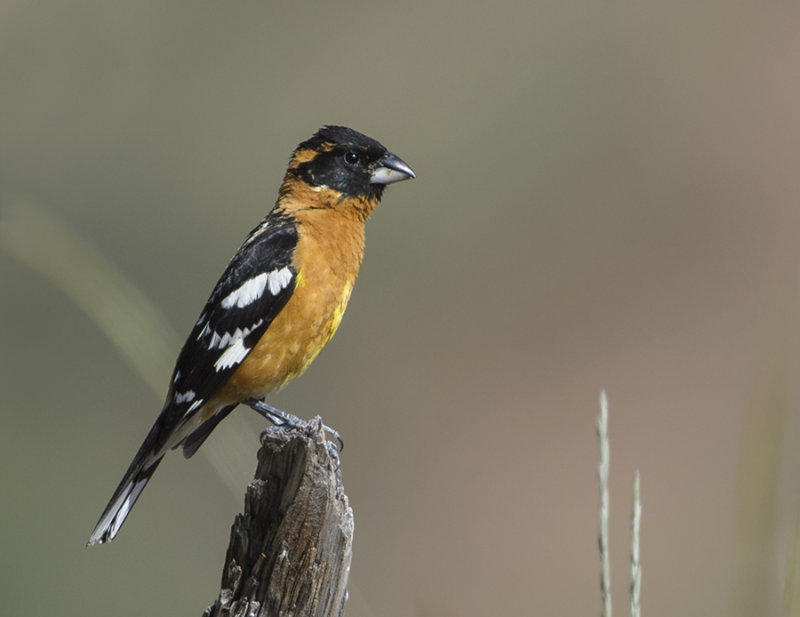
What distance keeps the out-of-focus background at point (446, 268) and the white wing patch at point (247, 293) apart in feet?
7.63

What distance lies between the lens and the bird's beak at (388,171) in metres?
4.35

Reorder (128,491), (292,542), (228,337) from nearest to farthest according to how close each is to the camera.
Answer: (292,542) < (128,491) < (228,337)

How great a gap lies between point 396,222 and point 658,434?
125 inches

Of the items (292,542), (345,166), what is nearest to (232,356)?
(345,166)

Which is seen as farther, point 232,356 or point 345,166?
point 345,166

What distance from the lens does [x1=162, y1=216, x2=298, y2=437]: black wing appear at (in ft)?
12.4

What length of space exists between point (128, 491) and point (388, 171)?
162cm

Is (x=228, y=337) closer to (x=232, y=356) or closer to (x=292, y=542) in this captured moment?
(x=232, y=356)

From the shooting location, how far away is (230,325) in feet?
12.4

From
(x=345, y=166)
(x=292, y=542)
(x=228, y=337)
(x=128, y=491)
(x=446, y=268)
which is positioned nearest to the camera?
(x=292, y=542)

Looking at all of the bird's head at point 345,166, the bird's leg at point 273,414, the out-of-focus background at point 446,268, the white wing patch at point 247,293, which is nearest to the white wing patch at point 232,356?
the white wing patch at point 247,293

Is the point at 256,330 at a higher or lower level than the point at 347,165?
lower

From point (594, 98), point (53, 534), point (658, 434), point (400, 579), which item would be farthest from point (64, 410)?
point (594, 98)

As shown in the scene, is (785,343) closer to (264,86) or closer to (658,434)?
(658,434)
